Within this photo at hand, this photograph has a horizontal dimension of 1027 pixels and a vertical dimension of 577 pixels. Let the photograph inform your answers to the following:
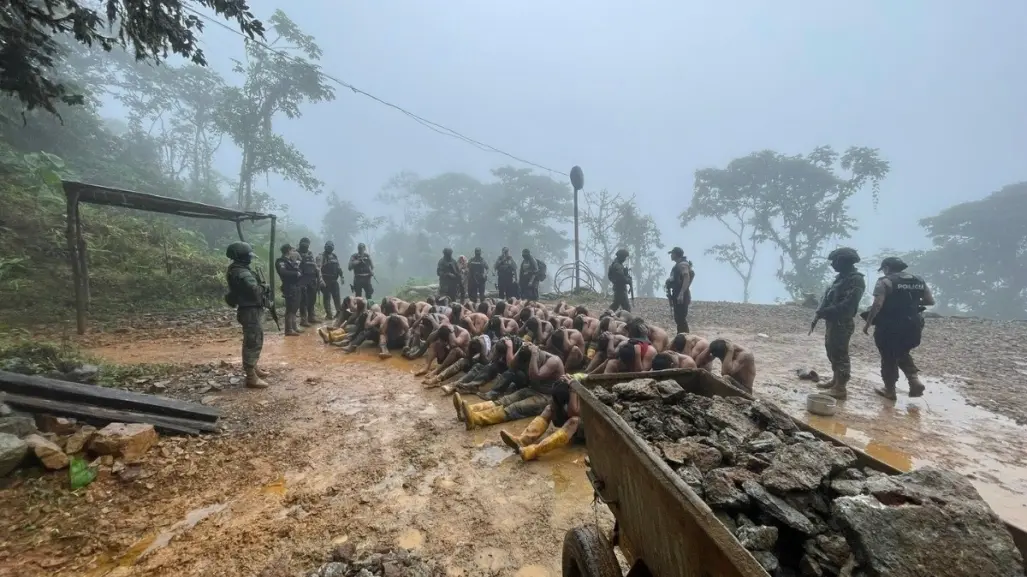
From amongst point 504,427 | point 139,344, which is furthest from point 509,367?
point 139,344

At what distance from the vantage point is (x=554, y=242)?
43062mm

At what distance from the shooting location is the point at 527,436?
15.8ft

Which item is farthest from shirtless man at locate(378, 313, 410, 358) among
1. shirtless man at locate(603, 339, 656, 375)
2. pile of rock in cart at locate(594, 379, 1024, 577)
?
pile of rock in cart at locate(594, 379, 1024, 577)

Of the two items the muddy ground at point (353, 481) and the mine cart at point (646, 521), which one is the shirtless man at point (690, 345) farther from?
the mine cart at point (646, 521)

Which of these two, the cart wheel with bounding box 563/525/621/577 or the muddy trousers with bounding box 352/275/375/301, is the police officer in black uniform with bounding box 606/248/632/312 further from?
the cart wheel with bounding box 563/525/621/577

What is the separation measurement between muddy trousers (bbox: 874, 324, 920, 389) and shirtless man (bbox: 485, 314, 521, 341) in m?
6.20

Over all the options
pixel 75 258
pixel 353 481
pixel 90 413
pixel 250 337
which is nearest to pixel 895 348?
pixel 353 481

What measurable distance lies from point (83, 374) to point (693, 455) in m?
7.70

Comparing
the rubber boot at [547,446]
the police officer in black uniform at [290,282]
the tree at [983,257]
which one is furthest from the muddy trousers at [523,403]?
the tree at [983,257]

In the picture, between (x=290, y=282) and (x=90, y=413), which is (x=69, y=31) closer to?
(x=90, y=413)

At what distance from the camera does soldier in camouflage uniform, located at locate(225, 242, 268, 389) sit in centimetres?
665

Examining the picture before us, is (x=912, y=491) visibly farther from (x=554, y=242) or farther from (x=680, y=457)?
(x=554, y=242)

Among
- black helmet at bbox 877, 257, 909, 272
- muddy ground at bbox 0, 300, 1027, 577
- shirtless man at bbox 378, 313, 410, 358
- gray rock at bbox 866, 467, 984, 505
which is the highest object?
black helmet at bbox 877, 257, 909, 272

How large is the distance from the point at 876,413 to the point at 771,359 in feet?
9.96
